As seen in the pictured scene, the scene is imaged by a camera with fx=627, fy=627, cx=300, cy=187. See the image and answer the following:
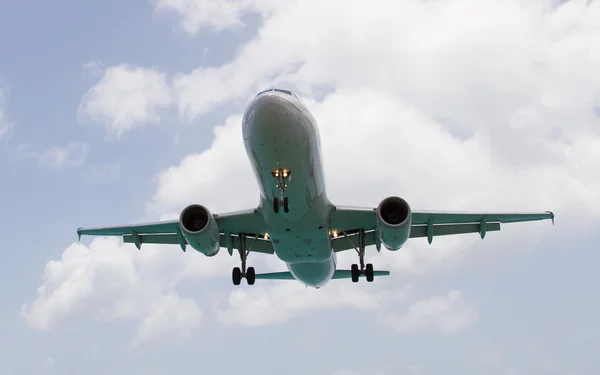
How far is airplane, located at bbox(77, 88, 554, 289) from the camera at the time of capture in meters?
17.8

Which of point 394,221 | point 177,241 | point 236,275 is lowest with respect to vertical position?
point 236,275

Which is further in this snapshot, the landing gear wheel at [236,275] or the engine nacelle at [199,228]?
the landing gear wheel at [236,275]

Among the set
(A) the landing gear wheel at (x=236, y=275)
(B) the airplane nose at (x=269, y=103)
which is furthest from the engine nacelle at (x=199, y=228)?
(B) the airplane nose at (x=269, y=103)

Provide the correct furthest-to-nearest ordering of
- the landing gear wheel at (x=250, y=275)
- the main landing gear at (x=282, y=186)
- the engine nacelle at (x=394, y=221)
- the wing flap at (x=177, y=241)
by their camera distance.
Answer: the wing flap at (x=177, y=241)
the landing gear wheel at (x=250, y=275)
the engine nacelle at (x=394, y=221)
the main landing gear at (x=282, y=186)

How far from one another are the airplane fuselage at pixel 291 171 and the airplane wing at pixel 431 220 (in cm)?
94

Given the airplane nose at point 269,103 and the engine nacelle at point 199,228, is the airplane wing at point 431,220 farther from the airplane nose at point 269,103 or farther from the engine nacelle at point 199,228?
the airplane nose at point 269,103

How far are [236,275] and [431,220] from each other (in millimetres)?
8013

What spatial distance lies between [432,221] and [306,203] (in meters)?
6.22

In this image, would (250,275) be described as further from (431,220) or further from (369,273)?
(431,220)

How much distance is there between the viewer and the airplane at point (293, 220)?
1781 centimetres

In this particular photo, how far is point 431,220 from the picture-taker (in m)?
24.0

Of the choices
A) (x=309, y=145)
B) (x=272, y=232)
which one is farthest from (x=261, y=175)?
(x=272, y=232)

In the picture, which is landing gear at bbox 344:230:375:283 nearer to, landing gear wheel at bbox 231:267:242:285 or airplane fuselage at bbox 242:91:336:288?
airplane fuselage at bbox 242:91:336:288

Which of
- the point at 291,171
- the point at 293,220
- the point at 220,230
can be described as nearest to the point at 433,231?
the point at 293,220
